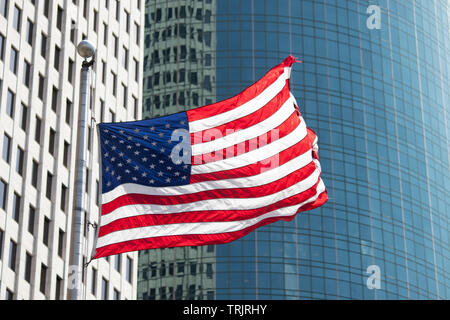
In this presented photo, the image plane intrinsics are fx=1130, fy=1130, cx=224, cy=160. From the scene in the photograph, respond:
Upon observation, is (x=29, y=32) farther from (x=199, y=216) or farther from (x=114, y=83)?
(x=199, y=216)

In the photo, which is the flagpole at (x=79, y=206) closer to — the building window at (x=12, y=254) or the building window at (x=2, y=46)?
the building window at (x=12, y=254)

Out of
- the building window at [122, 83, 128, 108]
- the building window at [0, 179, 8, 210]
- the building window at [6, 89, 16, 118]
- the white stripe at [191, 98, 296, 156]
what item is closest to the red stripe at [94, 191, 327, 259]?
the white stripe at [191, 98, 296, 156]

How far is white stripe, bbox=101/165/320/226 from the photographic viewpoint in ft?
108

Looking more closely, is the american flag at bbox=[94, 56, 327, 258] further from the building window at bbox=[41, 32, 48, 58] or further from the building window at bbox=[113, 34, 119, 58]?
the building window at bbox=[113, 34, 119, 58]

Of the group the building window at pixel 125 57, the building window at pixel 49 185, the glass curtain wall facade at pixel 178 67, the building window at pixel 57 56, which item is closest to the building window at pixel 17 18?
the building window at pixel 57 56

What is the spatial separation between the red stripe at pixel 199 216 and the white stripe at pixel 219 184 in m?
0.71

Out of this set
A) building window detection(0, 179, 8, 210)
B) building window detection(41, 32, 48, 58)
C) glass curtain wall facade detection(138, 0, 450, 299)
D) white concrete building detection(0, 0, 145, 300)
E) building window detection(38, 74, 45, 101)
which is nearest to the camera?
building window detection(0, 179, 8, 210)

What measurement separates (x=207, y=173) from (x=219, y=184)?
50 cm

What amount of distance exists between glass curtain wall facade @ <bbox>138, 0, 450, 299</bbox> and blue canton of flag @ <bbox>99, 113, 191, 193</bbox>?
113247mm

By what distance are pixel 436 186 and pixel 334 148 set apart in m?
21.3

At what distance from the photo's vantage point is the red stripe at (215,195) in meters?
33.1

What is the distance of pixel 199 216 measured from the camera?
111 feet

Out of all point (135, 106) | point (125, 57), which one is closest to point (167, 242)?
point (135, 106)

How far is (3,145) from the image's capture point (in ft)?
221
